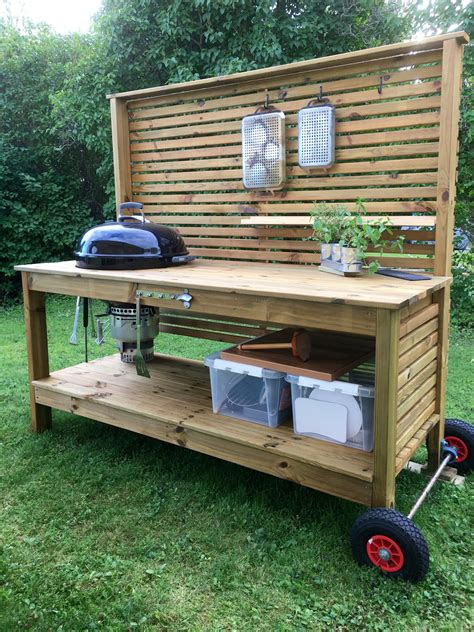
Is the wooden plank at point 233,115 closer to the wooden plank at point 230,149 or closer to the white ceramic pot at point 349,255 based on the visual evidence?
the wooden plank at point 230,149

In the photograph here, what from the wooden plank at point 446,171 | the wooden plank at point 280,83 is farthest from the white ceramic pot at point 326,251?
the wooden plank at point 280,83

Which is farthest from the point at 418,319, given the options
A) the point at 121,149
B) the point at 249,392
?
the point at 121,149

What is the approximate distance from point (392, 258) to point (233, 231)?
99cm

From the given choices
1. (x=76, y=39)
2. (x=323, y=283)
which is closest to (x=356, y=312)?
(x=323, y=283)

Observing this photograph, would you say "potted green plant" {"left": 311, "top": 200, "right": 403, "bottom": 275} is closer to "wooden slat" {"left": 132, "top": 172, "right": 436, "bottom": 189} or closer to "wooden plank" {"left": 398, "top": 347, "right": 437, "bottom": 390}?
"wooden slat" {"left": 132, "top": 172, "right": 436, "bottom": 189}

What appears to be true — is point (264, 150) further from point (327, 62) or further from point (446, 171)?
point (446, 171)

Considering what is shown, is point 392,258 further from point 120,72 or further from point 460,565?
point 120,72

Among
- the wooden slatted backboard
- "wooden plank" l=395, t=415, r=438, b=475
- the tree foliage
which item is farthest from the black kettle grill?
the tree foliage

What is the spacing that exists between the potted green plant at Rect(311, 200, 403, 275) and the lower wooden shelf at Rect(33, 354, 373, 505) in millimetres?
736

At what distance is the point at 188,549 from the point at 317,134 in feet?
6.38

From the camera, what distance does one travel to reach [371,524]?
185cm

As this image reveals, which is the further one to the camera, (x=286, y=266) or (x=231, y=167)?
(x=231, y=167)

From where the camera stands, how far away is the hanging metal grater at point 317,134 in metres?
2.65

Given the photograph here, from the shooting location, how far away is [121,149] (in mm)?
3506
